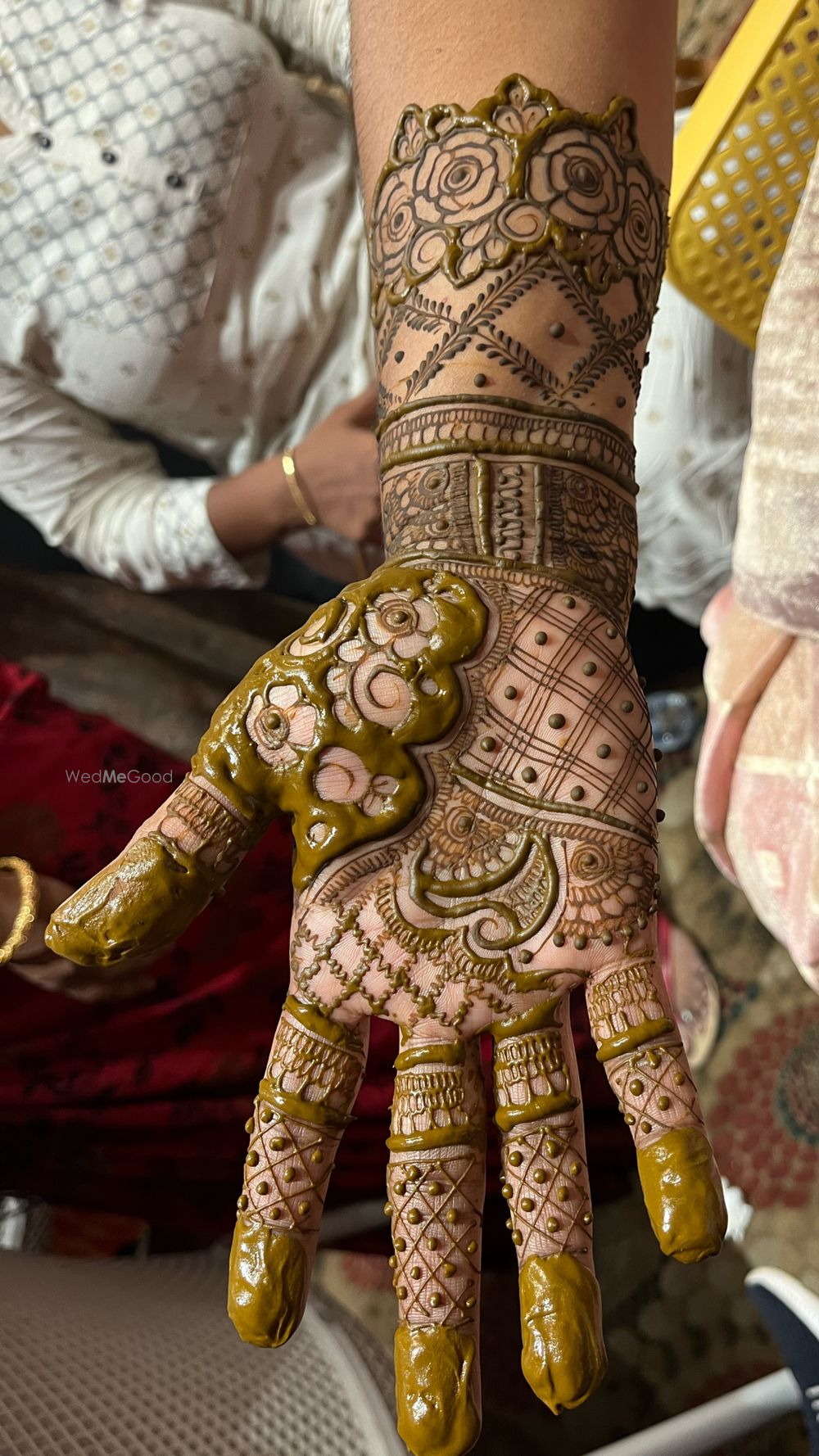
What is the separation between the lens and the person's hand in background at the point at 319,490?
94 cm

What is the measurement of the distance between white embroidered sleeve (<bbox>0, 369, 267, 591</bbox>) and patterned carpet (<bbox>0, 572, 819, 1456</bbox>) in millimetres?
57

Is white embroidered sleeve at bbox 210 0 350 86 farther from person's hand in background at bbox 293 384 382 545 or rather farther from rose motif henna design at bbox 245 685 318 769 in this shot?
rose motif henna design at bbox 245 685 318 769

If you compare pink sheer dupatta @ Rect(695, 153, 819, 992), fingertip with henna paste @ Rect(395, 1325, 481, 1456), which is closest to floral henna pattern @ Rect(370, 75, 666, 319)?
pink sheer dupatta @ Rect(695, 153, 819, 992)

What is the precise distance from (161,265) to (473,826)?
0.72 m

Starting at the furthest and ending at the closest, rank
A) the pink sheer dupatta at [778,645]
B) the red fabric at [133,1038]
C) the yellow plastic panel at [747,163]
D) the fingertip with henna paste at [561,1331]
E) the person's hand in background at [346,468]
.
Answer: the person's hand in background at [346,468], the red fabric at [133,1038], the yellow plastic panel at [747,163], the pink sheer dupatta at [778,645], the fingertip with henna paste at [561,1331]

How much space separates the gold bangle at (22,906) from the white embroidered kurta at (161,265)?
0.40m

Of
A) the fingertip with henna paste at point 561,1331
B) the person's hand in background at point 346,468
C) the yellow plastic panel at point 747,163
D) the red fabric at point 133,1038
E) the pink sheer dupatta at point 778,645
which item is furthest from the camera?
the person's hand in background at point 346,468

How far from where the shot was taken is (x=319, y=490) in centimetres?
97

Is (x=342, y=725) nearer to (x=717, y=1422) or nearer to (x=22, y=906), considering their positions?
(x=22, y=906)

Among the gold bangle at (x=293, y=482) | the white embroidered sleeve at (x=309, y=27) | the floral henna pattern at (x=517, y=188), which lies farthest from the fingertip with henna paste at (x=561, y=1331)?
the white embroidered sleeve at (x=309, y=27)

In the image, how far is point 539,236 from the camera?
0.53 metres

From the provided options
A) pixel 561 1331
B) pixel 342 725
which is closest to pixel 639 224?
pixel 342 725

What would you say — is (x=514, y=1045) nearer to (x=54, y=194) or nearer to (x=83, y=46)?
(x=54, y=194)

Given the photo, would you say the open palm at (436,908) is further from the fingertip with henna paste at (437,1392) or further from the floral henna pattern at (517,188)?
the floral henna pattern at (517,188)
